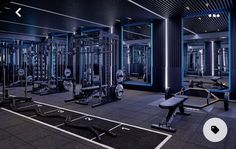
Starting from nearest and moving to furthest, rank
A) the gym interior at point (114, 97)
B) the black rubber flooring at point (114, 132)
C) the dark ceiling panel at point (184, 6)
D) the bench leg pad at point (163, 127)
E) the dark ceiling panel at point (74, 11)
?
1. the black rubber flooring at point (114, 132)
2. the gym interior at point (114, 97)
3. the bench leg pad at point (163, 127)
4. the dark ceiling panel at point (184, 6)
5. the dark ceiling panel at point (74, 11)

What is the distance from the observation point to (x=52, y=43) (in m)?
7.38

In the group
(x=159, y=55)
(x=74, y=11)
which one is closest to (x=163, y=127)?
(x=159, y=55)

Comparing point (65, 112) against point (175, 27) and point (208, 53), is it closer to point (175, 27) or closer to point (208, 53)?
point (175, 27)

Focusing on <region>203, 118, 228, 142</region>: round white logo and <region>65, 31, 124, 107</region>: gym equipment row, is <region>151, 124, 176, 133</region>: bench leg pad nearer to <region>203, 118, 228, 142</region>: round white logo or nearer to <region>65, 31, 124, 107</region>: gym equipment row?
<region>203, 118, 228, 142</region>: round white logo

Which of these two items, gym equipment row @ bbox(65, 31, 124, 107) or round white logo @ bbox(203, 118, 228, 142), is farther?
gym equipment row @ bbox(65, 31, 124, 107)

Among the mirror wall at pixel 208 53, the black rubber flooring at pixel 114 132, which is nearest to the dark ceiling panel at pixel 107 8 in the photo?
the black rubber flooring at pixel 114 132

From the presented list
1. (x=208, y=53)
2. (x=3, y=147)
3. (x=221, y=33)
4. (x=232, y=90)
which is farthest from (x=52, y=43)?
(x=208, y=53)

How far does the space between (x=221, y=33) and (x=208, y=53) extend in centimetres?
269

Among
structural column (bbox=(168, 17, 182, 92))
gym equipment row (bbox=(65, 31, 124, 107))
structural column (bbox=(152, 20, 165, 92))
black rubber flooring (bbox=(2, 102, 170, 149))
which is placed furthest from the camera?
structural column (bbox=(152, 20, 165, 92))

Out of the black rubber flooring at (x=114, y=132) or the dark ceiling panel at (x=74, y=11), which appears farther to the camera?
the dark ceiling panel at (x=74, y=11)

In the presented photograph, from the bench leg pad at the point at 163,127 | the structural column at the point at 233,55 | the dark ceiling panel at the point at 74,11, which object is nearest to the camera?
the bench leg pad at the point at 163,127

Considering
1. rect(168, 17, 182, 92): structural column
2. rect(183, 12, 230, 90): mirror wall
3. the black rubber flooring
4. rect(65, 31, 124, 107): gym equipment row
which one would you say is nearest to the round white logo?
the black rubber flooring

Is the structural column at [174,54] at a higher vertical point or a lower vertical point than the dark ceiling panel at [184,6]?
lower

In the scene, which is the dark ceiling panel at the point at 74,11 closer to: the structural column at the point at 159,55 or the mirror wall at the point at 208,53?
the structural column at the point at 159,55
